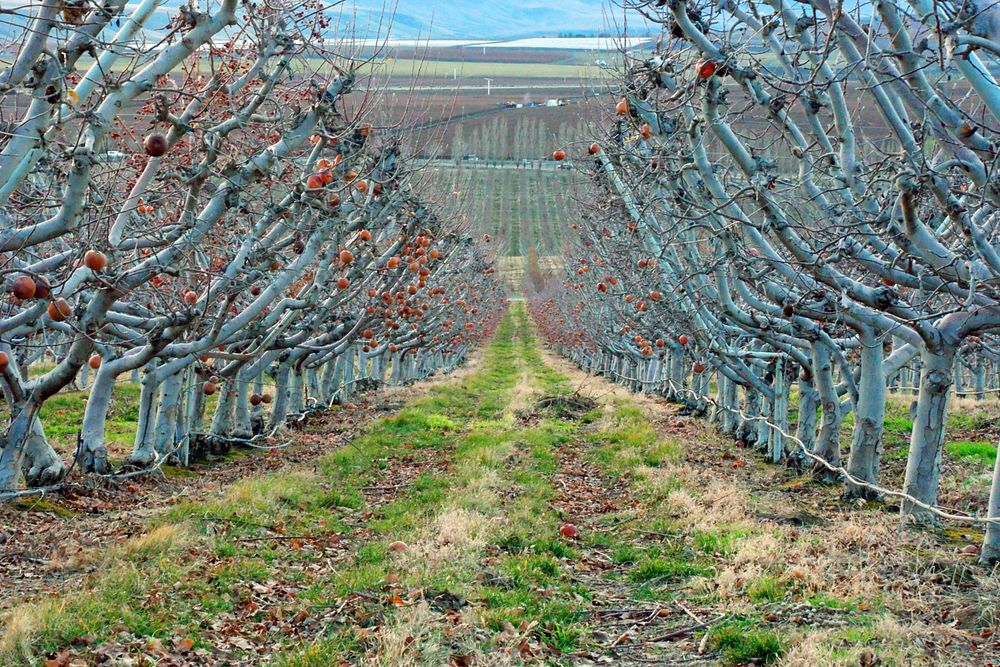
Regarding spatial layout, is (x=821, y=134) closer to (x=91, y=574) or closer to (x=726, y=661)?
(x=726, y=661)

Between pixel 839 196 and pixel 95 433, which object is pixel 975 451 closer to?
pixel 839 196

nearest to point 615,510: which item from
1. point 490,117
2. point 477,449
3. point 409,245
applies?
point 477,449

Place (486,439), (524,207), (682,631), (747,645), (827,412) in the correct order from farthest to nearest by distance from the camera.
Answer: (524,207) < (486,439) < (827,412) < (682,631) < (747,645)

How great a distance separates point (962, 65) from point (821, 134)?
229 cm

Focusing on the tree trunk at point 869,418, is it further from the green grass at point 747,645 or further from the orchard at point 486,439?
the green grass at point 747,645

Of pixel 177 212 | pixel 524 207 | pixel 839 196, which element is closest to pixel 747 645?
pixel 839 196

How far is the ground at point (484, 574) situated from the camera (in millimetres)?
5871

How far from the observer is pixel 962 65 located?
5.42 m

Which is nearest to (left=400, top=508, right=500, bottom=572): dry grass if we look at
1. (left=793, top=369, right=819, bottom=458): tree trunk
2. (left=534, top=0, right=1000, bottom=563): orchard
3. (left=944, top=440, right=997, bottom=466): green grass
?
(left=534, top=0, right=1000, bottom=563): orchard

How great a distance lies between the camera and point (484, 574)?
25.2 ft

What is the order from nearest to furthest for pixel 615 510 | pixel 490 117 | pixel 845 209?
1. pixel 845 209
2. pixel 615 510
3. pixel 490 117

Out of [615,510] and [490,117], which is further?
[490,117]

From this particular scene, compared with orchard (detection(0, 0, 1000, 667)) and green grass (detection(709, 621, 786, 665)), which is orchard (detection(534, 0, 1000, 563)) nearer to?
orchard (detection(0, 0, 1000, 667))

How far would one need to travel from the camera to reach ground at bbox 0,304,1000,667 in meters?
5.87
